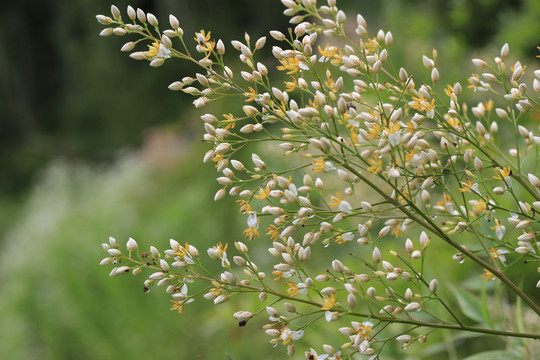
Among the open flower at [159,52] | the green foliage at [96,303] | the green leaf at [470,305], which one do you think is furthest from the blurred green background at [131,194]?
the open flower at [159,52]

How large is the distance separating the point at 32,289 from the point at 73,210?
187 centimetres

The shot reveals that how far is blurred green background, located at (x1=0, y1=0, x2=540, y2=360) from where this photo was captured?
3.66 meters

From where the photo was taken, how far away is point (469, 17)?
20.5 ft

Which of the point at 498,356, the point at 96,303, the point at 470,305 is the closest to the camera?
the point at 498,356

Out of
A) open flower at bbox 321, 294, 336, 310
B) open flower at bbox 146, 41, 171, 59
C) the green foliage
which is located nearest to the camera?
open flower at bbox 321, 294, 336, 310

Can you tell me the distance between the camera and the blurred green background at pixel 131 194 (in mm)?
3656

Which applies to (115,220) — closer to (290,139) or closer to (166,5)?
(290,139)

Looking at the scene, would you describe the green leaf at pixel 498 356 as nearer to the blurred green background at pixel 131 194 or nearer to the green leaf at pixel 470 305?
the green leaf at pixel 470 305

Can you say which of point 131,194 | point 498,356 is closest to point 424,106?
point 498,356

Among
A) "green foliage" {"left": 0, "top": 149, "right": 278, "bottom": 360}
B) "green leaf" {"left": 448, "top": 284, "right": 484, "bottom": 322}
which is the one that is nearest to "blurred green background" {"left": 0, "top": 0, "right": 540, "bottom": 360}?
"green foliage" {"left": 0, "top": 149, "right": 278, "bottom": 360}

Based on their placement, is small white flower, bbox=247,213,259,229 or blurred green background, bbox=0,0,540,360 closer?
small white flower, bbox=247,213,259,229

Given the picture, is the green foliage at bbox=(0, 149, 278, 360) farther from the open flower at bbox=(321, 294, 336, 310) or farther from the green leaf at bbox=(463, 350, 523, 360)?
the open flower at bbox=(321, 294, 336, 310)

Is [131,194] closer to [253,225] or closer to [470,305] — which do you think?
[470,305]

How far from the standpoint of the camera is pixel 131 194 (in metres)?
8.41
